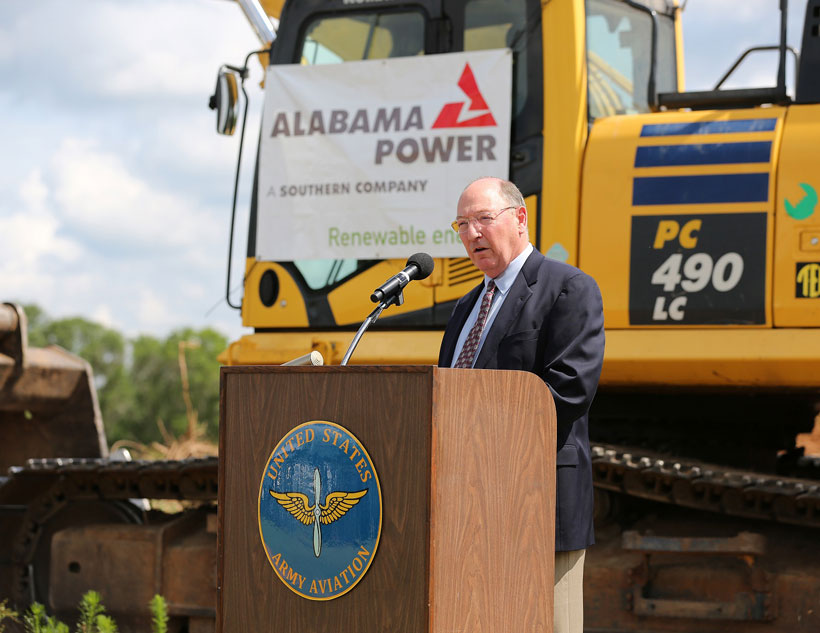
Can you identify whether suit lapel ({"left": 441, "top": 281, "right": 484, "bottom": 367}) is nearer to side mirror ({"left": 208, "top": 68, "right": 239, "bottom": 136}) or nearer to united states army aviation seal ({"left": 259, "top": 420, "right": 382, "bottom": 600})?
united states army aviation seal ({"left": 259, "top": 420, "right": 382, "bottom": 600})

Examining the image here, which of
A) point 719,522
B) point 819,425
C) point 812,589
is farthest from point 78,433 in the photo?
point 819,425

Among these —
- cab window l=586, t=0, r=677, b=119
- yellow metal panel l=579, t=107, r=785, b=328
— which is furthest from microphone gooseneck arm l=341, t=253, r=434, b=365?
cab window l=586, t=0, r=677, b=119

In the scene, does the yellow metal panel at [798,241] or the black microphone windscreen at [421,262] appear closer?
the black microphone windscreen at [421,262]

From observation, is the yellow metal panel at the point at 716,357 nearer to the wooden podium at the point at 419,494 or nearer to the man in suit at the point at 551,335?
the man in suit at the point at 551,335

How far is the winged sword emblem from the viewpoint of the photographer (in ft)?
8.68

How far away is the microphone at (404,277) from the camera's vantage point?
2.96 meters

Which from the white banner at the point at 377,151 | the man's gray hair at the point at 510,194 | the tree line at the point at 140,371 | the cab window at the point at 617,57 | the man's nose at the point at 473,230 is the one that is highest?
the cab window at the point at 617,57

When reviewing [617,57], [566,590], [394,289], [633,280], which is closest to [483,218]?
[394,289]

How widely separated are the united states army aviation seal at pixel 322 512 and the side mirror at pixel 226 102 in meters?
3.01

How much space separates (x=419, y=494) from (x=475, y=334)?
0.67 m

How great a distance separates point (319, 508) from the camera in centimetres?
266

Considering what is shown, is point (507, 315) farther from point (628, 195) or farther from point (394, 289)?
point (628, 195)

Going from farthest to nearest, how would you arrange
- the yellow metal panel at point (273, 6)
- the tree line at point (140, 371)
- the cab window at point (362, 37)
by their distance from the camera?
1. the tree line at point (140, 371)
2. the yellow metal panel at point (273, 6)
3. the cab window at point (362, 37)

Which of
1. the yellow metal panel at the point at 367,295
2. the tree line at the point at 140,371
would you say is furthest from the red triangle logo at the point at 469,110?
the tree line at the point at 140,371
